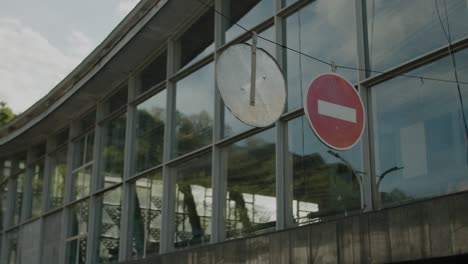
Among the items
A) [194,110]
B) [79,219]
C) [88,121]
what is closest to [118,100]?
[88,121]

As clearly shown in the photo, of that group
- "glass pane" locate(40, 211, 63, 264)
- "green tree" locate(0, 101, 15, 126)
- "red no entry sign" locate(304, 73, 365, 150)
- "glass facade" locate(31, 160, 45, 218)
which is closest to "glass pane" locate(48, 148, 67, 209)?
"glass pane" locate(40, 211, 63, 264)

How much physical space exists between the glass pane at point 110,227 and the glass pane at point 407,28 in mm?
8975

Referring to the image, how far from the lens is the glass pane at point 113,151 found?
1880 centimetres

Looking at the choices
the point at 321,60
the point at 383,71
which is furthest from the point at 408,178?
the point at 321,60

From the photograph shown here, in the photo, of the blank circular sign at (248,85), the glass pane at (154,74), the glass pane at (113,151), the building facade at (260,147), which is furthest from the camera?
the glass pane at (113,151)

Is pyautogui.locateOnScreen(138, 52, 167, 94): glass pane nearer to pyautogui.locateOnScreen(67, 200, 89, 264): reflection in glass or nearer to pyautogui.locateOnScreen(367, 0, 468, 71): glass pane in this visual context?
pyautogui.locateOnScreen(67, 200, 89, 264): reflection in glass

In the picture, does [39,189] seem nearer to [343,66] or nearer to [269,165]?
[269,165]

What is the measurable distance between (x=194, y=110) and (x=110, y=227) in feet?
14.9

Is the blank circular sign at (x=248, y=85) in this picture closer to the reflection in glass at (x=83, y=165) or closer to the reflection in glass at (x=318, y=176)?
the reflection in glass at (x=318, y=176)

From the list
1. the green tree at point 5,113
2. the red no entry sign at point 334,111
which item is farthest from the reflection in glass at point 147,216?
the green tree at point 5,113

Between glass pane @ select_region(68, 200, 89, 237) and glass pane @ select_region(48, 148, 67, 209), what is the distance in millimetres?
1214

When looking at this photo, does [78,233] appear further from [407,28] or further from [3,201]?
[407,28]

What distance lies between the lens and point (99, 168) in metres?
19.9

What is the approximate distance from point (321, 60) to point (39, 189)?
14588 millimetres
